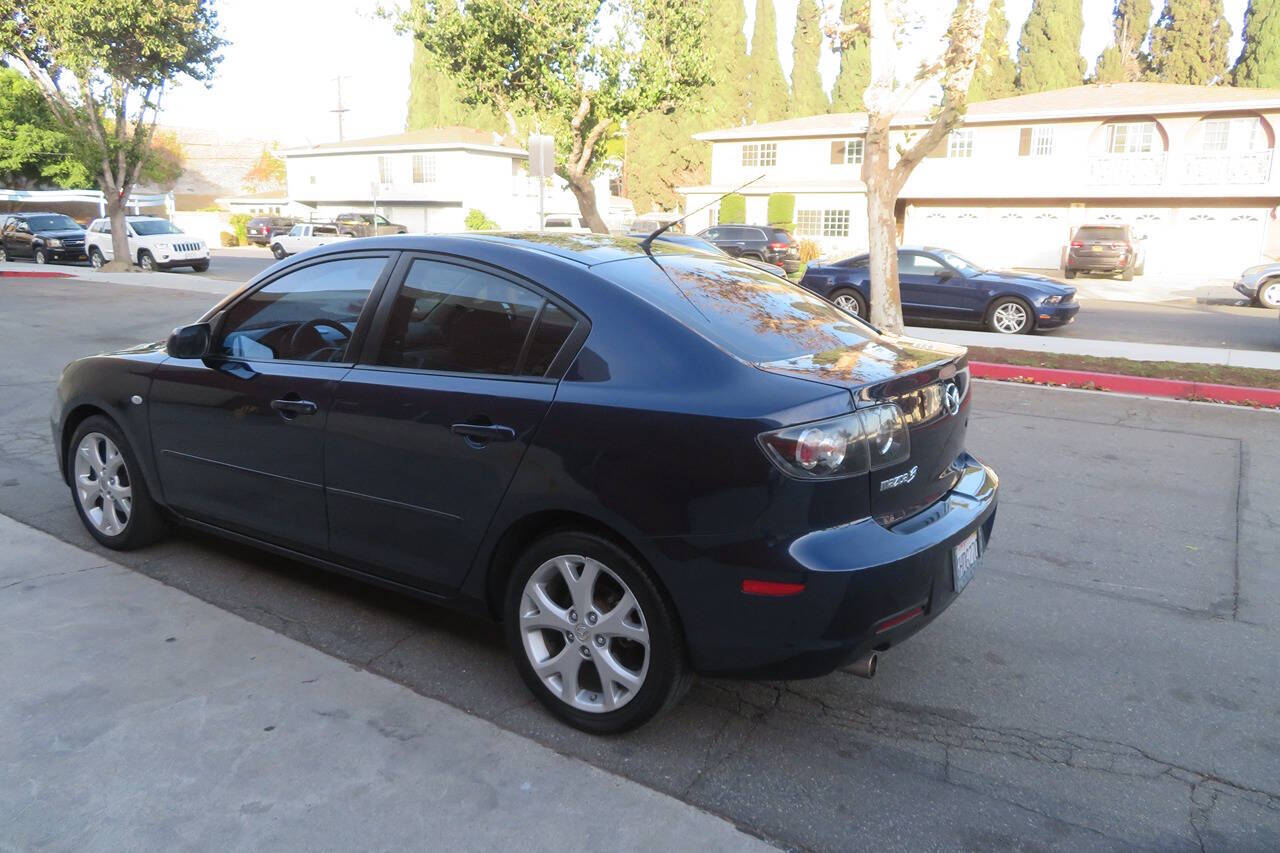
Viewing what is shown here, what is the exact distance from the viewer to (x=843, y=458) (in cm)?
295

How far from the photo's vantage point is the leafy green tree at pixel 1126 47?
53625mm

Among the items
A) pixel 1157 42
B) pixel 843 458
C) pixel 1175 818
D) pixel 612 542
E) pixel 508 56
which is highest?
pixel 1157 42

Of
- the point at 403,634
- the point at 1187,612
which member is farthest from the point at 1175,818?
the point at 403,634

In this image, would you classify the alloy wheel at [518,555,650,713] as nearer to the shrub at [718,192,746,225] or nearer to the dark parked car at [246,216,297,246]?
the shrub at [718,192,746,225]

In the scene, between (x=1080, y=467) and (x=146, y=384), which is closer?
(x=146, y=384)

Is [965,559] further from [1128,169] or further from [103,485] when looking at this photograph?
[1128,169]

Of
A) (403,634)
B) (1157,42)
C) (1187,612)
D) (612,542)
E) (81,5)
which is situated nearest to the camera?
(612,542)

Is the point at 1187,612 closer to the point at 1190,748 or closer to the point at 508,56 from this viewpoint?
the point at 1190,748

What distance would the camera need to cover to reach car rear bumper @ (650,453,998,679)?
289cm

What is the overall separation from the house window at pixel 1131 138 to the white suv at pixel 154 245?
2974 centimetres

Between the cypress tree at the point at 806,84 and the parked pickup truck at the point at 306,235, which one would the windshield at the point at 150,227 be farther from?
the cypress tree at the point at 806,84

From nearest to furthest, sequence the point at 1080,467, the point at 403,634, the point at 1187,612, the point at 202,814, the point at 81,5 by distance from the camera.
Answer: the point at 202,814 < the point at 403,634 < the point at 1187,612 < the point at 1080,467 < the point at 81,5

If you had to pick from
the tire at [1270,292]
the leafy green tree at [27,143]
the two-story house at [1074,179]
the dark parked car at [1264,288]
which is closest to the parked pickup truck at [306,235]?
the two-story house at [1074,179]

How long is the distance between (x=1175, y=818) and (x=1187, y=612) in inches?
71.2
